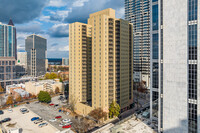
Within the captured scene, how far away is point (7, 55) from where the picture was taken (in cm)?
13025

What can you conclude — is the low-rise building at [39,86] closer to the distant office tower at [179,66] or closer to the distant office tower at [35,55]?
the distant office tower at [35,55]

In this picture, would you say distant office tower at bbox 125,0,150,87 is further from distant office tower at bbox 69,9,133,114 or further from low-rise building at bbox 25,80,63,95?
low-rise building at bbox 25,80,63,95

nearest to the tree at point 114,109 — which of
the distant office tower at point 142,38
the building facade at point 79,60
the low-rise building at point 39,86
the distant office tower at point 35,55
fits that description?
the building facade at point 79,60

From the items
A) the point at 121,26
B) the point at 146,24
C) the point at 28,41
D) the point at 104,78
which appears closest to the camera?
the point at 104,78

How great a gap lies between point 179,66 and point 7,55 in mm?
143059

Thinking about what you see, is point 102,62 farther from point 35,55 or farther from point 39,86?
point 35,55

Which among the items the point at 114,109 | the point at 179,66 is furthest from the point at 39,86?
the point at 179,66

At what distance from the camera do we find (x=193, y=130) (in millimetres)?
30812

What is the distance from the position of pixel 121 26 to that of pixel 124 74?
75.8 feet

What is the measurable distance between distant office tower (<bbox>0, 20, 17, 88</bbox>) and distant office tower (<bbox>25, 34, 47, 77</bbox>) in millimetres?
42766

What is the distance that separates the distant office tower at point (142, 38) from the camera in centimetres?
11888

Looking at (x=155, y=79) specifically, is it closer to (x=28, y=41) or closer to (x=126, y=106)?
(x=126, y=106)

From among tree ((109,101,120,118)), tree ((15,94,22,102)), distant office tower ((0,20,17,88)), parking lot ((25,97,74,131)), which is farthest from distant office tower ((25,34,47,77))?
tree ((109,101,120,118))

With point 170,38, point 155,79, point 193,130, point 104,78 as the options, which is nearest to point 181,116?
point 193,130
